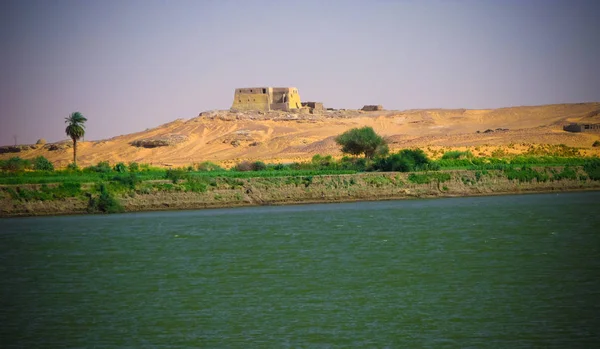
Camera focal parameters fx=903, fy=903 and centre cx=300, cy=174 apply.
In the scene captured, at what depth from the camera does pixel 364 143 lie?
60.7 metres

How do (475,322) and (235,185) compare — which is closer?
(475,322)

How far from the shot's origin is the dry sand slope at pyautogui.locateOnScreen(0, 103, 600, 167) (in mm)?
80250

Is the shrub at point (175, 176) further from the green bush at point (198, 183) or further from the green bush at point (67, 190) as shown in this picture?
the green bush at point (67, 190)

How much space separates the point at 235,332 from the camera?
53.7 feet

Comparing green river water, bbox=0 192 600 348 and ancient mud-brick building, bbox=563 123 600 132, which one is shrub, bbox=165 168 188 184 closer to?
green river water, bbox=0 192 600 348

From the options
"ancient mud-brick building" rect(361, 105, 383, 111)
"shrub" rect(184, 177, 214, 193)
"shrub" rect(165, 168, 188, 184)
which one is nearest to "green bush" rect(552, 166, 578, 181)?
"shrub" rect(184, 177, 214, 193)

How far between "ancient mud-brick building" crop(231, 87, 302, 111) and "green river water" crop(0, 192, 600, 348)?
67.9 m

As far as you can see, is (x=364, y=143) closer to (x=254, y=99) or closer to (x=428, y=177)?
(x=428, y=177)

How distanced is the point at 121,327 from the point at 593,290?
977 centimetres

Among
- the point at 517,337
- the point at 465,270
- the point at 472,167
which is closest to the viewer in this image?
the point at 517,337

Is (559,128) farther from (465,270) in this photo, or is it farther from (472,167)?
(465,270)

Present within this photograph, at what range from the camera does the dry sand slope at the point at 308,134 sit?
8025cm

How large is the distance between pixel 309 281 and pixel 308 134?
73000 mm

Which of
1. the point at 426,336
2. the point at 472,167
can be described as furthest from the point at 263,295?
the point at 472,167
